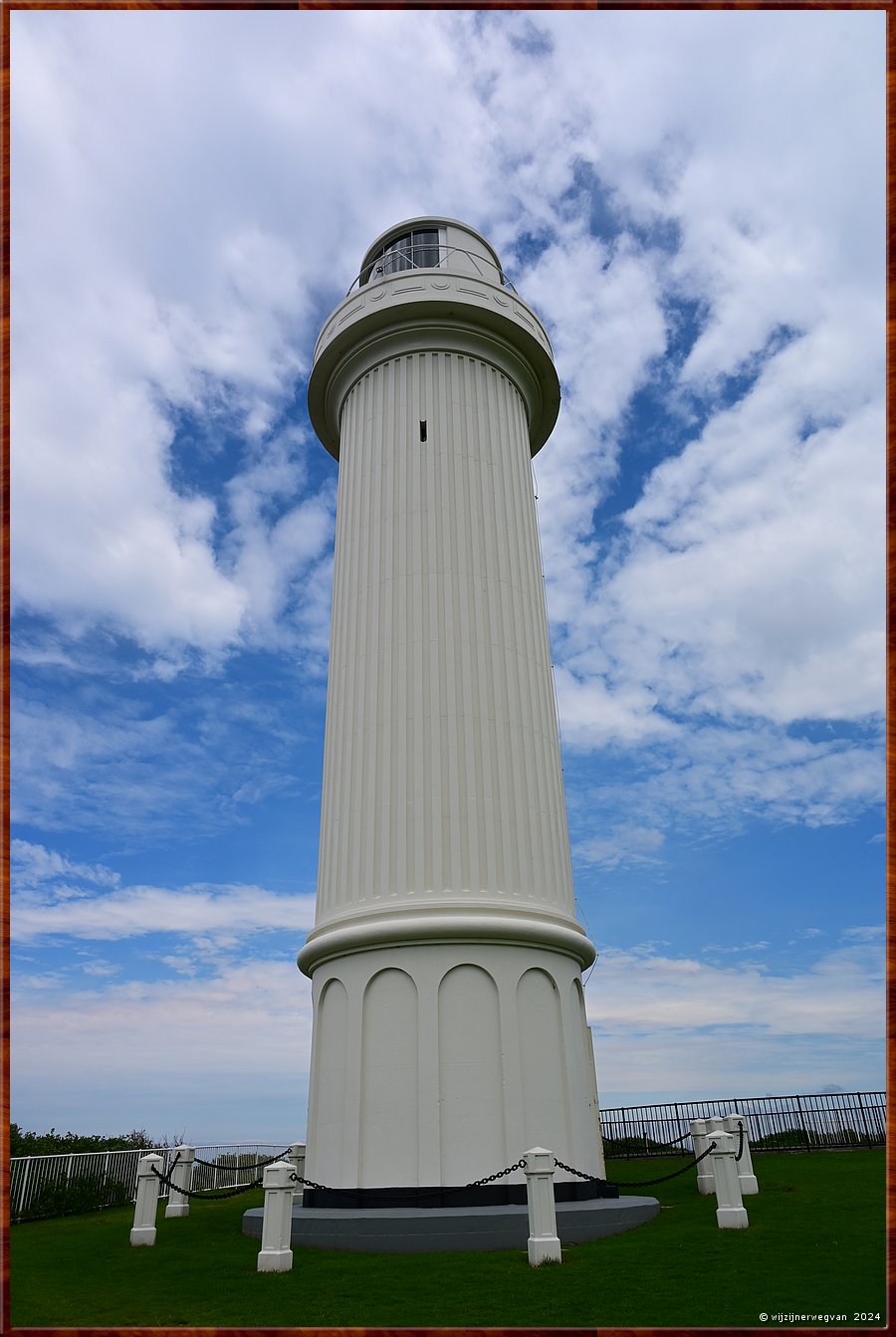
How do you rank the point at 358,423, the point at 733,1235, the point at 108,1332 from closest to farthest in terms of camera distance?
the point at 108,1332
the point at 733,1235
the point at 358,423

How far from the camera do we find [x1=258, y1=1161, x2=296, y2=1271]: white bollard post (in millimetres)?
10266

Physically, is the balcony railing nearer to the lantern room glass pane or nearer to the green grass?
the lantern room glass pane

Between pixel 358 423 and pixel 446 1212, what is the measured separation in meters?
14.2

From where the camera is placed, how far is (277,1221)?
1049 centimetres

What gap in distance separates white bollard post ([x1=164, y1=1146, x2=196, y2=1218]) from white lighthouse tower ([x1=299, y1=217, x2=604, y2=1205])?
3104mm

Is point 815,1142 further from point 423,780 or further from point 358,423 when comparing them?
point 358,423

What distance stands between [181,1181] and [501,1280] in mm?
9659

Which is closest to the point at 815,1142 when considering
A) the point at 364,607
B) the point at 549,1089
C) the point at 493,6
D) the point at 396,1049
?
the point at 549,1089

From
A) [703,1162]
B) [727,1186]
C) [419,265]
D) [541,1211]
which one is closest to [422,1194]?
[541,1211]

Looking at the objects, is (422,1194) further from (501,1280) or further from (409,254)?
(409,254)

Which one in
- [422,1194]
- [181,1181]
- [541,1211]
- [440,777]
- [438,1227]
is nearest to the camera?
[541,1211]

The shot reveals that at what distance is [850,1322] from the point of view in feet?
22.6

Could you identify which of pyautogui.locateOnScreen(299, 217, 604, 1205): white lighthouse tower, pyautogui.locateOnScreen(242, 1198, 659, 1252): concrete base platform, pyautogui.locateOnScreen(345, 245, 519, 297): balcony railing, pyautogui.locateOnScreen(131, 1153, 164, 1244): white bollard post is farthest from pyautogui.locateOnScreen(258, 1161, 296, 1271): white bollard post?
pyautogui.locateOnScreen(345, 245, 519, 297): balcony railing

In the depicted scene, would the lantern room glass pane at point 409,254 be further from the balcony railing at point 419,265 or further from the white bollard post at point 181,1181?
the white bollard post at point 181,1181
